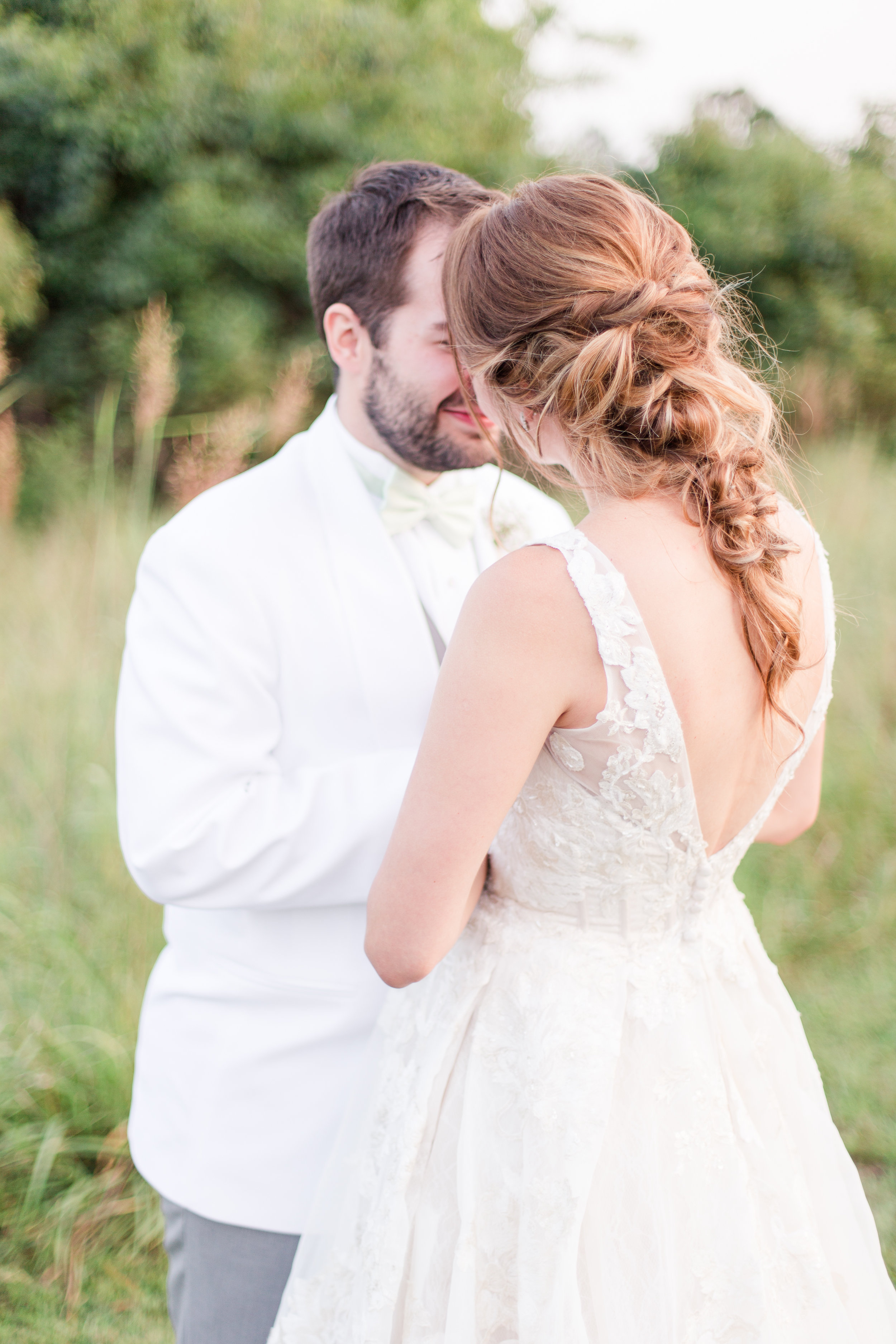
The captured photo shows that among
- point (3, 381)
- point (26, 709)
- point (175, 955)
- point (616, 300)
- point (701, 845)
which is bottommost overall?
point (3, 381)

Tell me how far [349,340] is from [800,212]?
10476 mm

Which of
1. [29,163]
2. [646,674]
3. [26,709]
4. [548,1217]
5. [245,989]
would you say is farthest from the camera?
[29,163]

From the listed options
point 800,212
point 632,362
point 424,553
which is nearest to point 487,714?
point 632,362

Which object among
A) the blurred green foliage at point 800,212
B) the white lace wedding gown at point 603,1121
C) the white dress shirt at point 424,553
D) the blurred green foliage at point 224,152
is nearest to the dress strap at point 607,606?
the white lace wedding gown at point 603,1121

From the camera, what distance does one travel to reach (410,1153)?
1359 mm

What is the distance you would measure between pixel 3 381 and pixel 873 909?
656 centimetres

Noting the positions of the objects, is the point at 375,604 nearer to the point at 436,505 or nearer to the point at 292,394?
the point at 436,505

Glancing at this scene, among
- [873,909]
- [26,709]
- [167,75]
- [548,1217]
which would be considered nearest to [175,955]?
[548,1217]

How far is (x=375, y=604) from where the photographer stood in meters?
1.74

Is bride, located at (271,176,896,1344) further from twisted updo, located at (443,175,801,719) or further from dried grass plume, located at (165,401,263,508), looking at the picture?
dried grass plume, located at (165,401,263,508)

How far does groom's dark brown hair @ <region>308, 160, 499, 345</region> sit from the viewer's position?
190 cm

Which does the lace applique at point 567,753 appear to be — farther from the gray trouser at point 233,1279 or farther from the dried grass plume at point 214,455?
the dried grass plume at point 214,455

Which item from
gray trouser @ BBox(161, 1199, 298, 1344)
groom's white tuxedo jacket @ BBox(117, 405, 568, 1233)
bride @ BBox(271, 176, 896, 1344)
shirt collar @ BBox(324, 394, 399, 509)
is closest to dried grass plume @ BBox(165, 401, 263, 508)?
shirt collar @ BBox(324, 394, 399, 509)

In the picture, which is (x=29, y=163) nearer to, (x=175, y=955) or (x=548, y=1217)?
(x=175, y=955)
